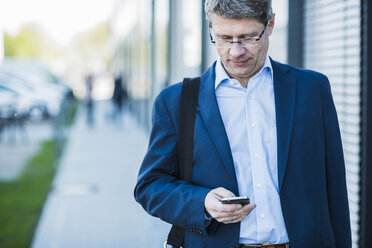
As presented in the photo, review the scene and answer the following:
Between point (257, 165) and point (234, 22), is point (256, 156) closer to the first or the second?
point (257, 165)

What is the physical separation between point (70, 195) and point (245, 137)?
647 cm

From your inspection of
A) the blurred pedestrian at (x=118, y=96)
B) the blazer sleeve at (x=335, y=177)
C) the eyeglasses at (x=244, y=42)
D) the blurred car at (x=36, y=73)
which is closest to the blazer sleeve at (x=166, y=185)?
the eyeglasses at (x=244, y=42)

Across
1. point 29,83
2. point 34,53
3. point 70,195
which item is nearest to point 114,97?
point 29,83

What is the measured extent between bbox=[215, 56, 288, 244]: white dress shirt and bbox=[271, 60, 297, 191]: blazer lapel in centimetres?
5

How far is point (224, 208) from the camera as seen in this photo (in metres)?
1.92

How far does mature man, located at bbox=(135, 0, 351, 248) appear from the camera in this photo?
2.07 meters

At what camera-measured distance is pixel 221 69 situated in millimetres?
2244

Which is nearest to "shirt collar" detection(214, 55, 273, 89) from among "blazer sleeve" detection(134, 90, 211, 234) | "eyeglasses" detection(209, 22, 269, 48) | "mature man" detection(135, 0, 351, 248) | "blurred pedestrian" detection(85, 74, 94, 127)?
"mature man" detection(135, 0, 351, 248)

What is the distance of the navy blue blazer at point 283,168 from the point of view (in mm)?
2072

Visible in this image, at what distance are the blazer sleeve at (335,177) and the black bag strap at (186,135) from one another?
54cm

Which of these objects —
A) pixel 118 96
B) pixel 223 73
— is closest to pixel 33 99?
pixel 118 96

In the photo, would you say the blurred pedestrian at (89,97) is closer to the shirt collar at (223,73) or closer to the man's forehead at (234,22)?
the shirt collar at (223,73)

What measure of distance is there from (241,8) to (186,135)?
54 cm

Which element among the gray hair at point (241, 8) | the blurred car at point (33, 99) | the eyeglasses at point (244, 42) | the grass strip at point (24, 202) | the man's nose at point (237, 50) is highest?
the gray hair at point (241, 8)
